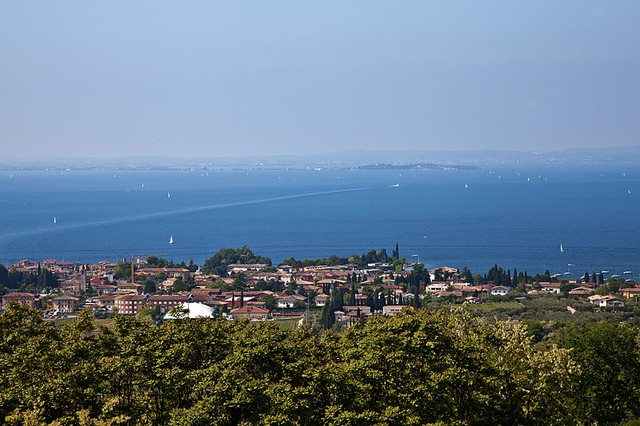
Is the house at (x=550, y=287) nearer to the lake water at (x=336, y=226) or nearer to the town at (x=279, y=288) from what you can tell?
the town at (x=279, y=288)

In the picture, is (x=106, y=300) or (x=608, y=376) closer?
(x=608, y=376)

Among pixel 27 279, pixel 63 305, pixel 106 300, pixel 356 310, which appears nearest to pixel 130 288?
pixel 106 300

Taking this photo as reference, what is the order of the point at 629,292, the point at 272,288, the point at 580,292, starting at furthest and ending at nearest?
the point at 272,288 → the point at 580,292 → the point at 629,292

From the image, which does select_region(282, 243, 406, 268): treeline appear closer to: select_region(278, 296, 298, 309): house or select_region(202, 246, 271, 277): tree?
select_region(202, 246, 271, 277): tree

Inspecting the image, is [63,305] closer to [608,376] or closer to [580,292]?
[580,292]

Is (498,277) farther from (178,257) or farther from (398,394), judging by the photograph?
(398,394)
